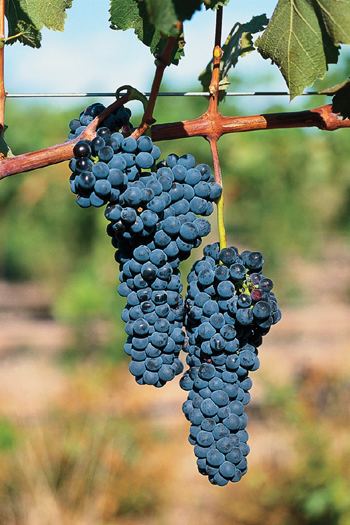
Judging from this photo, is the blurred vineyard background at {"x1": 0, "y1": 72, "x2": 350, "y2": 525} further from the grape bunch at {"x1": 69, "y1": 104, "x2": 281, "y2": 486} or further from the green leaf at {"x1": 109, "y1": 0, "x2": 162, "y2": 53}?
the green leaf at {"x1": 109, "y1": 0, "x2": 162, "y2": 53}

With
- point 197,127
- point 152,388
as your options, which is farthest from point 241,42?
point 152,388

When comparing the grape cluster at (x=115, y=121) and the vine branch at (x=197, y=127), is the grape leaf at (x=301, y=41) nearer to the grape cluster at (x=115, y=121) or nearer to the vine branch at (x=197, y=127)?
the vine branch at (x=197, y=127)

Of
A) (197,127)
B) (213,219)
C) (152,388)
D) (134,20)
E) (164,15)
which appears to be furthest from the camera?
(213,219)

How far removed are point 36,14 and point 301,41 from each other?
1.85 ft

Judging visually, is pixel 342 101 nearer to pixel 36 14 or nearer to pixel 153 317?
pixel 153 317

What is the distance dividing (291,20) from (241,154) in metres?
4.88

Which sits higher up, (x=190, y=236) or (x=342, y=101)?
(x=342, y=101)

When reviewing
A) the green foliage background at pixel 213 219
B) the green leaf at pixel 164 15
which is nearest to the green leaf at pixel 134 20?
the green leaf at pixel 164 15

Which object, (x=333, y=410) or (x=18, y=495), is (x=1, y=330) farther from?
(x=333, y=410)

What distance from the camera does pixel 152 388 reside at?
5.38m

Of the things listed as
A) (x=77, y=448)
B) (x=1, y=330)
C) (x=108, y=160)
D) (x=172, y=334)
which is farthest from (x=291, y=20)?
(x=1, y=330)

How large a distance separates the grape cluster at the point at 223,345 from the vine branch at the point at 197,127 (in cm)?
21

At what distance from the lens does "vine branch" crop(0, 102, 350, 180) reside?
2.59 feet

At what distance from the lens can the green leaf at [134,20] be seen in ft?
3.36
